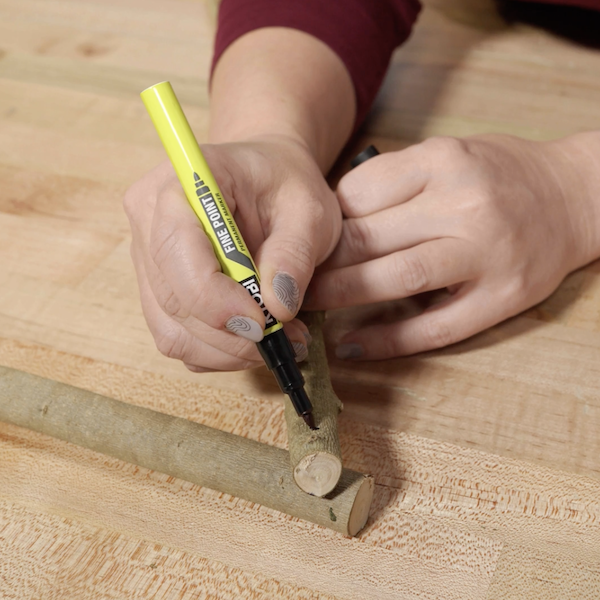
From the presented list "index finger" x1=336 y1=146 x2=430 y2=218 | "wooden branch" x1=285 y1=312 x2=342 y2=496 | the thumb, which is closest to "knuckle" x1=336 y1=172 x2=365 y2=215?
"index finger" x1=336 y1=146 x2=430 y2=218

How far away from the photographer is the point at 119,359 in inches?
27.3

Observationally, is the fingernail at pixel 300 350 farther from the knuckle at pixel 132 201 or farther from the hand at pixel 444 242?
the knuckle at pixel 132 201

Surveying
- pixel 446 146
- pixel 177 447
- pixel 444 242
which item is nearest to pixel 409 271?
pixel 444 242

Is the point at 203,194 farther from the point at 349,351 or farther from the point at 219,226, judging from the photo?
the point at 349,351

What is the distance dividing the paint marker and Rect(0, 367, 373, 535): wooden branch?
56mm

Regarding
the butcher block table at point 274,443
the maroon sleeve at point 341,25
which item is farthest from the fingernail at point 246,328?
the maroon sleeve at point 341,25

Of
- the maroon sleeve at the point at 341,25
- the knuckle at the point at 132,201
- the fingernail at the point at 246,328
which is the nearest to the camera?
the fingernail at the point at 246,328

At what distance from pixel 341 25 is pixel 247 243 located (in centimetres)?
48

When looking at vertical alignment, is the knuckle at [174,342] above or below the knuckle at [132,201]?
below

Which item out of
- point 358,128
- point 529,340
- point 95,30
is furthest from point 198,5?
point 529,340

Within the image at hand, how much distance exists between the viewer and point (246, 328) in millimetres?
497

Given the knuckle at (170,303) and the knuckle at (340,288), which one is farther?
the knuckle at (340,288)

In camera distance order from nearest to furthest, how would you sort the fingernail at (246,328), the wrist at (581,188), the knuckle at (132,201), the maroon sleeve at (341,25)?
the fingernail at (246,328) → the knuckle at (132,201) → the wrist at (581,188) → the maroon sleeve at (341,25)

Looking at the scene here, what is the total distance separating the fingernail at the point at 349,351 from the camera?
666mm
